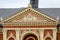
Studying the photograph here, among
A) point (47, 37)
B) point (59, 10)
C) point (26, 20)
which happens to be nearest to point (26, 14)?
point (26, 20)

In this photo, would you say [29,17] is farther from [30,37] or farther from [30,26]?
[30,37]

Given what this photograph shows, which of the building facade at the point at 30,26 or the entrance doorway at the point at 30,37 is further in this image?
the entrance doorway at the point at 30,37

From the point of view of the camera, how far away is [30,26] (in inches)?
1876

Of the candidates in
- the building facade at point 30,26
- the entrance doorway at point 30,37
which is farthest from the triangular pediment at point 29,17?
the entrance doorway at point 30,37

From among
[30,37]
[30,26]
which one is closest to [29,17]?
[30,26]

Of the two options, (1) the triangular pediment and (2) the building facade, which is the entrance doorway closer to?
(2) the building facade

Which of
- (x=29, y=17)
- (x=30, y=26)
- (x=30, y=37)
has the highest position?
(x=29, y=17)

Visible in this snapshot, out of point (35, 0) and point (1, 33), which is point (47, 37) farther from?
point (35, 0)

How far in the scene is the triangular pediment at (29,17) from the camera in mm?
47312

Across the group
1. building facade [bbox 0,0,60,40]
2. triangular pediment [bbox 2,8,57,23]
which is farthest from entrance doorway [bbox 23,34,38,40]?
triangular pediment [bbox 2,8,57,23]

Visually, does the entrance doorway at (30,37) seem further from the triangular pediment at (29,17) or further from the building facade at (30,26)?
the triangular pediment at (29,17)

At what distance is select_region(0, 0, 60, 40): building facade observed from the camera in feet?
155

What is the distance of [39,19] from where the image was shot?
156 ft

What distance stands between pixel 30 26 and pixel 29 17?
1.32 meters
